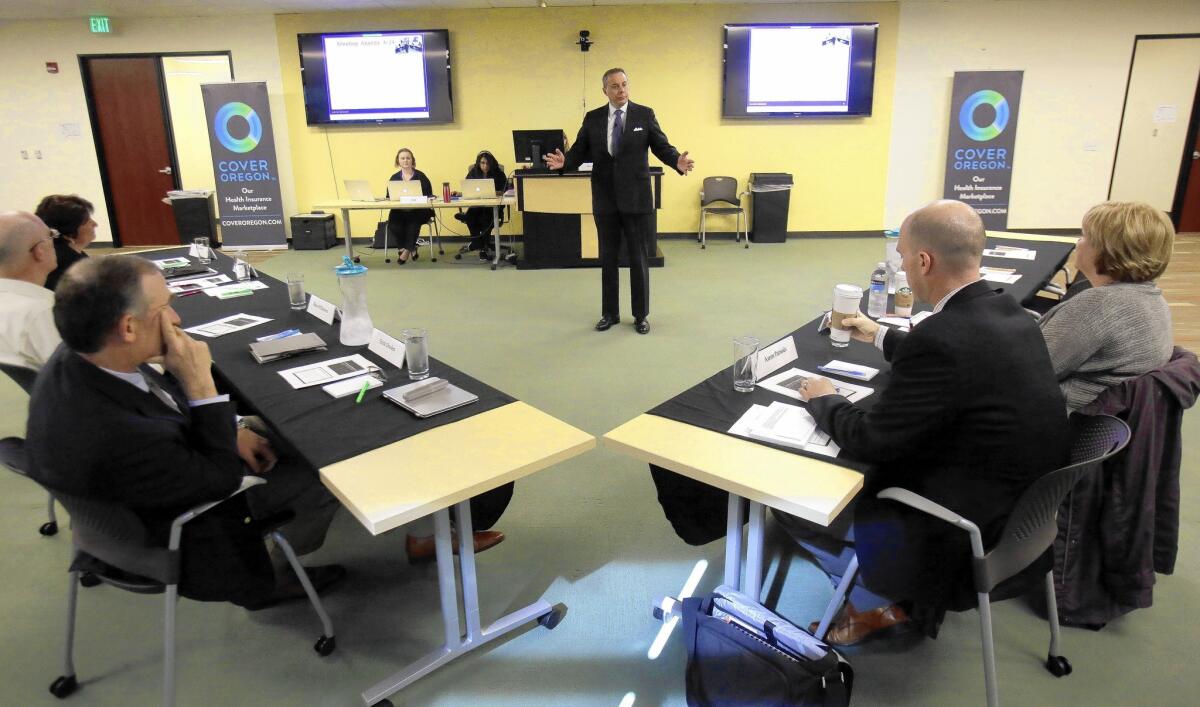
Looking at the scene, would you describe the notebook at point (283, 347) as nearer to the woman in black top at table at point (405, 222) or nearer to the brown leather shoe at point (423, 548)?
the brown leather shoe at point (423, 548)

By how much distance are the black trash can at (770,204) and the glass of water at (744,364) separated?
254 inches

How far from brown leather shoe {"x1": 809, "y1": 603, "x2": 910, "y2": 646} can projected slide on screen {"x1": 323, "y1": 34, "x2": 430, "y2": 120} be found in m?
7.43

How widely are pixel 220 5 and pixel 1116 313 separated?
8.23 metres

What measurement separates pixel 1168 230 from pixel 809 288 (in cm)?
417

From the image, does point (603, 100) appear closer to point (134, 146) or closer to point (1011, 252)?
point (1011, 252)

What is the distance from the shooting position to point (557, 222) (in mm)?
6871

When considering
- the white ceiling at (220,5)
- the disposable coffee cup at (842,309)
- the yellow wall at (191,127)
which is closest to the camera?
the disposable coffee cup at (842,309)

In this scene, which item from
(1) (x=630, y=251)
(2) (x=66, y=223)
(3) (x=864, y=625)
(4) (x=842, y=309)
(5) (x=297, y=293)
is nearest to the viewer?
(3) (x=864, y=625)

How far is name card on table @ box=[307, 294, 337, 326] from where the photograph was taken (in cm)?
262

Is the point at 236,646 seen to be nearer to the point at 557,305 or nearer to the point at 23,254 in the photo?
the point at 23,254

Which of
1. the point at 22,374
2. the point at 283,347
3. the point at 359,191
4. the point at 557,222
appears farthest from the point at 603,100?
the point at 22,374

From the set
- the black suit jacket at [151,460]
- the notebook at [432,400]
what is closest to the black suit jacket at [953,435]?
the notebook at [432,400]

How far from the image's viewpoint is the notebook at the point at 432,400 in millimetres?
1835

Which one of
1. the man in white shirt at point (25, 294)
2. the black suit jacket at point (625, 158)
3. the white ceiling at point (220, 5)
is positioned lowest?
the man in white shirt at point (25, 294)
